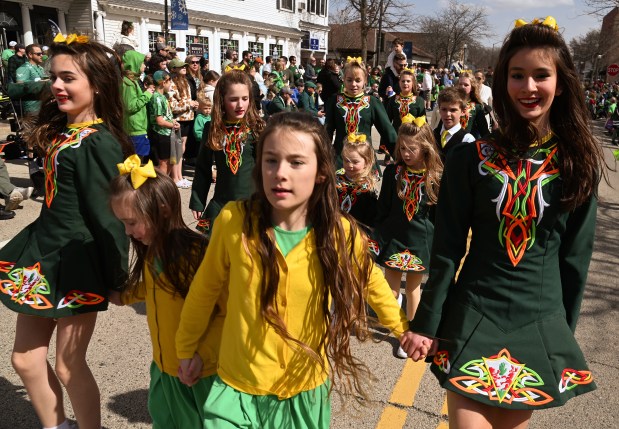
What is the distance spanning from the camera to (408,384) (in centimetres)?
365

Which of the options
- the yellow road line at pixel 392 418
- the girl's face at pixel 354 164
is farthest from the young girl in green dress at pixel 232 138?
the yellow road line at pixel 392 418

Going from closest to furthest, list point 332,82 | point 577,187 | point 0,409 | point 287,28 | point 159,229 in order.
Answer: point 577,187 → point 159,229 → point 0,409 → point 332,82 → point 287,28

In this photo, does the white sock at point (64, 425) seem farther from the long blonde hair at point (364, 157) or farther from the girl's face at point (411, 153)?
the girl's face at point (411, 153)

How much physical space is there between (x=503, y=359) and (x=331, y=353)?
0.64 m

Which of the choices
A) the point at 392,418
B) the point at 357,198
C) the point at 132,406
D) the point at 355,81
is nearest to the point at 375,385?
the point at 392,418

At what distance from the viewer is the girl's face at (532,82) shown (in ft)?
6.54

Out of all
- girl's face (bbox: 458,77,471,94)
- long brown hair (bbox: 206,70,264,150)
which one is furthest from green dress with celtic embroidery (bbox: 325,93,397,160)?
long brown hair (bbox: 206,70,264,150)

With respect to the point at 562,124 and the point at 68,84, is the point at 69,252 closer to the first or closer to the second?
the point at 68,84

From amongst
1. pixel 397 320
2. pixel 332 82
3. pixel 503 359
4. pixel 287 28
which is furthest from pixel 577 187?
pixel 287 28

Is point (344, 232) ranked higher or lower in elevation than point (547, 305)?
higher

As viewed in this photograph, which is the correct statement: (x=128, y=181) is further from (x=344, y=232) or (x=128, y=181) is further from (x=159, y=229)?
(x=344, y=232)

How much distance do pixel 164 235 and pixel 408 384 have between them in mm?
2080

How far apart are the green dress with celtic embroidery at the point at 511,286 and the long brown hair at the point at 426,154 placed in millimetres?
1858

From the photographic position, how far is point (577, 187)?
6.52 ft
